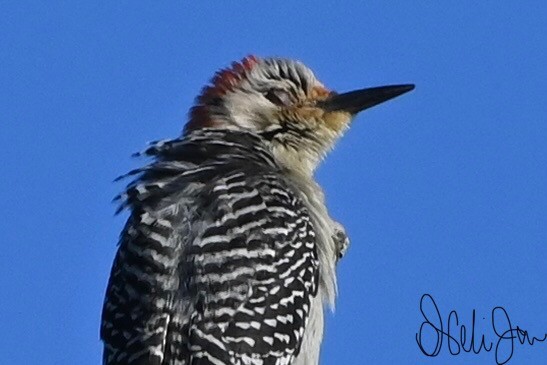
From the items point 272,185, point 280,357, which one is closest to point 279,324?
point 280,357

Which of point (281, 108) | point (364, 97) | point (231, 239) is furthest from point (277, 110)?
point (231, 239)

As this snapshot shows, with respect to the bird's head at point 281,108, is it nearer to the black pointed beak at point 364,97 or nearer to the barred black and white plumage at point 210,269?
the black pointed beak at point 364,97

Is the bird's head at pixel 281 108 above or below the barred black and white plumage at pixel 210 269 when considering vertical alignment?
above

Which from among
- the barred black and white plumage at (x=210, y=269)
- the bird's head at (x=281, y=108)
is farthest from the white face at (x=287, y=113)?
the barred black and white plumage at (x=210, y=269)

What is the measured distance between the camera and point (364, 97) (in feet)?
40.3

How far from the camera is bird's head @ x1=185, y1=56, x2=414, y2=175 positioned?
11.9 metres

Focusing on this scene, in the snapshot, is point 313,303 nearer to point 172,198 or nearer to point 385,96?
point 172,198

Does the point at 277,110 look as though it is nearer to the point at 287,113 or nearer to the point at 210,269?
the point at 287,113

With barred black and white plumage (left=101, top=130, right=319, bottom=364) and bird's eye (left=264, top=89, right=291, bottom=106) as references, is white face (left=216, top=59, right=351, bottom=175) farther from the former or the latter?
barred black and white plumage (left=101, top=130, right=319, bottom=364)

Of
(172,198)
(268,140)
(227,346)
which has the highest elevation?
(268,140)

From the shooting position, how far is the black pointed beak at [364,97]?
12.2 meters

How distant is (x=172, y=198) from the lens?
10938 millimetres

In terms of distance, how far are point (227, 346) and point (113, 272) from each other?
912mm

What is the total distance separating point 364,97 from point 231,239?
6.63 ft
